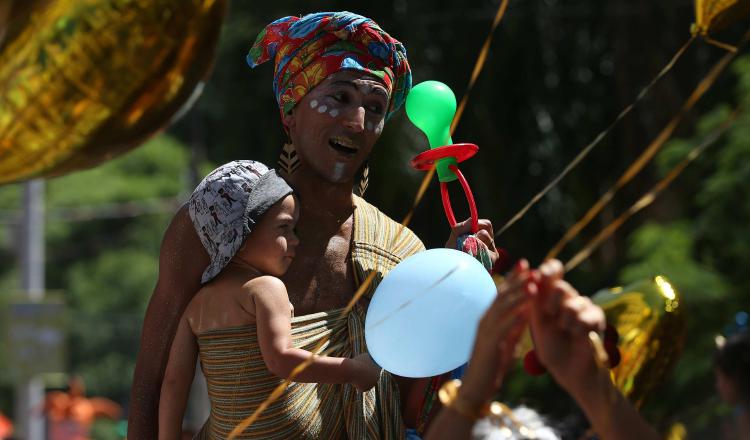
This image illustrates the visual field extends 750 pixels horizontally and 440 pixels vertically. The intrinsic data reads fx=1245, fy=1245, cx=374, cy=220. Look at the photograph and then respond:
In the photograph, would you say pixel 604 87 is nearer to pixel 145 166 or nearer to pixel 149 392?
pixel 149 392

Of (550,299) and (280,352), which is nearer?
(550,299)

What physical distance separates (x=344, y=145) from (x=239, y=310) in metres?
0.54

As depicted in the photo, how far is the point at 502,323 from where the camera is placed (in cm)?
204

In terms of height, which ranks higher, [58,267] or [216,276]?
[216,276]

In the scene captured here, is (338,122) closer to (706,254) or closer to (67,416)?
(706,254)

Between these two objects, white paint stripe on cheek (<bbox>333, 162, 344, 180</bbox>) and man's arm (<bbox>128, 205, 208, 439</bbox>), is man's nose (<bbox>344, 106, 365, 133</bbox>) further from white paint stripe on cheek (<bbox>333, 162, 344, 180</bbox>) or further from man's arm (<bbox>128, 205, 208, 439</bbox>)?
man's arm (<bbox>128, 205, 208, 439</bbox>)

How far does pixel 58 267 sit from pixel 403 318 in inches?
998

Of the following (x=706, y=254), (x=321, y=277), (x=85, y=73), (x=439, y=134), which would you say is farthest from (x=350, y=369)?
(x=706, y=254)

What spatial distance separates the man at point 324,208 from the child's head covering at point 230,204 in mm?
76

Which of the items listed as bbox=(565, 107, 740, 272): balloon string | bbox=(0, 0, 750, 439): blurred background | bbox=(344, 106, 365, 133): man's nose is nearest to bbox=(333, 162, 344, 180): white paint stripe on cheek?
bbox=(344, 106, 365, 133): man's nose

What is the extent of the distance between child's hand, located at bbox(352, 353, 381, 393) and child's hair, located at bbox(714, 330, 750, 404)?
0.81 m

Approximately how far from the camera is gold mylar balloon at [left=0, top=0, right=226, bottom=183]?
203cm

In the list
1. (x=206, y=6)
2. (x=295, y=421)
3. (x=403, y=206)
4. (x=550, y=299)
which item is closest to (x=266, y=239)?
(x=295, y=421)

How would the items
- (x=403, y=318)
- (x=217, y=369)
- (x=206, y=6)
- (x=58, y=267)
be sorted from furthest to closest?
(x=58, y=267)
(x=217, y=369)
(x=403, y=318)
(x=206, y=6)
